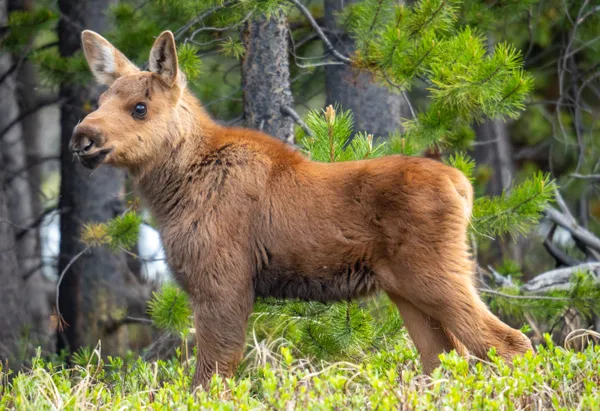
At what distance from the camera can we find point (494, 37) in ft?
39.8

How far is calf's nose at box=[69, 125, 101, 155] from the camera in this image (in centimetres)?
600

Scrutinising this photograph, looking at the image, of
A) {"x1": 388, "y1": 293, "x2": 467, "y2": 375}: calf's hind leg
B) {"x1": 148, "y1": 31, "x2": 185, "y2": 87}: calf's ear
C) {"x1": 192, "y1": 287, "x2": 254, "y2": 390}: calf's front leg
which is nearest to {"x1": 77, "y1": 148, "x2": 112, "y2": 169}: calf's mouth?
{"x1": 148, "y1": 31, "x2": 185, "y2": 87}: calf's ear

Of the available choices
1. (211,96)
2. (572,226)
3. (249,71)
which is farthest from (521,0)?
(211,96)

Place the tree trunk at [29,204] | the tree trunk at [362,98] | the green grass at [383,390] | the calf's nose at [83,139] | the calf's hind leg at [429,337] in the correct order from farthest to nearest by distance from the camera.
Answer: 1. the tree trunk at [29,204]
2. the tree trunk at [362,98]
3. the calf's hind leg at [429,337]
4. the calf's nose at [83,139]
5. the green grass at [383,390]

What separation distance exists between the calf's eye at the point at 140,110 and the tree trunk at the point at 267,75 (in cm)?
172

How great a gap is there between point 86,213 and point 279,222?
19.6 feet

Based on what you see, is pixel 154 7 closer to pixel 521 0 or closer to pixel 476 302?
pixel 521 0

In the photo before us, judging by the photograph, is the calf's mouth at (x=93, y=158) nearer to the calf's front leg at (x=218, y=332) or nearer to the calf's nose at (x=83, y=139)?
the calf's nose at (x=83, y=139)

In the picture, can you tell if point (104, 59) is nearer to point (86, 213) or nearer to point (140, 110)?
point (140, 110)

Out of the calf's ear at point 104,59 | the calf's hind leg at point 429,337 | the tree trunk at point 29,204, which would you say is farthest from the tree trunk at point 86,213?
the calf's hind leg at point 429,337

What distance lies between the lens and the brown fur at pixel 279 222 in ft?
19.2

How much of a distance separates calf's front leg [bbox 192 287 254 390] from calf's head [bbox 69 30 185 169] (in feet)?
3.98

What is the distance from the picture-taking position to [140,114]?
6398 millimetres

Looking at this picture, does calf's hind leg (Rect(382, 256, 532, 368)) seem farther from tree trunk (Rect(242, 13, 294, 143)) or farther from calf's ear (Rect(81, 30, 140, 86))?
calf's ear (Rect(81, 30, 140, 86))
